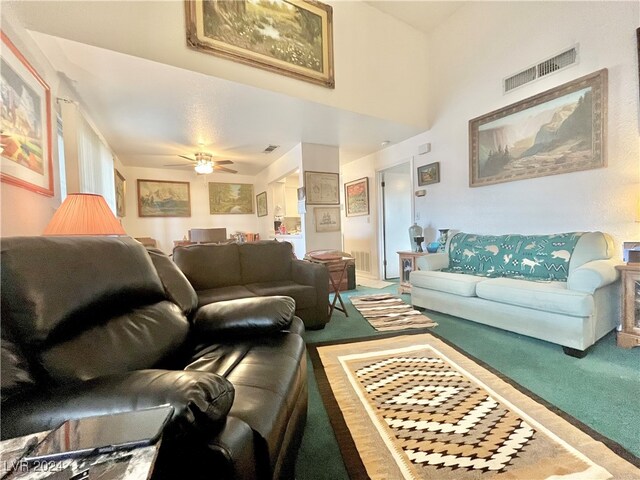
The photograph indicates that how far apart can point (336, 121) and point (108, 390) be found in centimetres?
363

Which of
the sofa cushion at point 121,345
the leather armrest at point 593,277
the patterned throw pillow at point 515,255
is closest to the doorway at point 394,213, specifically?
the patterned throw pillow at point 515,255

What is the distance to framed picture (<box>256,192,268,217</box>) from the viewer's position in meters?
6.27

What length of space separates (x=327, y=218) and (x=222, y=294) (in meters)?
2.58

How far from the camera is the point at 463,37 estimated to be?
3645 millimetres

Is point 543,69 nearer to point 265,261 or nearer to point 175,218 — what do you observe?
point 265,261

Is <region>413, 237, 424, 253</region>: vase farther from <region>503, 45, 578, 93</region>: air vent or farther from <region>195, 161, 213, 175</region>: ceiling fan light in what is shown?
<region>195, 161, 213, 175</region>: ceiling fan light

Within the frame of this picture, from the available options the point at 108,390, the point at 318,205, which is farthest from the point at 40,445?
the point at 318,205

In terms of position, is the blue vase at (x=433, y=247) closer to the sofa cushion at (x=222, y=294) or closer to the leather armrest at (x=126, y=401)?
the sofa cushion at (x=222, y=294)

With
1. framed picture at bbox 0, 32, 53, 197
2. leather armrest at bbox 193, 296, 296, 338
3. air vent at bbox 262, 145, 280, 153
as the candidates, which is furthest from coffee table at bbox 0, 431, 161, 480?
air vent at bbox 262, 145, 280, 153

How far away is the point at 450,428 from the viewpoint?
129 cm

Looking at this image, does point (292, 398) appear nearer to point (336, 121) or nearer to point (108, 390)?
point (108, 390)

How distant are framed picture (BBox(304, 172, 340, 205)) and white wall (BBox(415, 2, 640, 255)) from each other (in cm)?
138

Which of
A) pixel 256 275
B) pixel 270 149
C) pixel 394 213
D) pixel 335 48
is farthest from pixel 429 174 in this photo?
pixel 256 275

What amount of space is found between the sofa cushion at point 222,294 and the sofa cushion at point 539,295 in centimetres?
209
